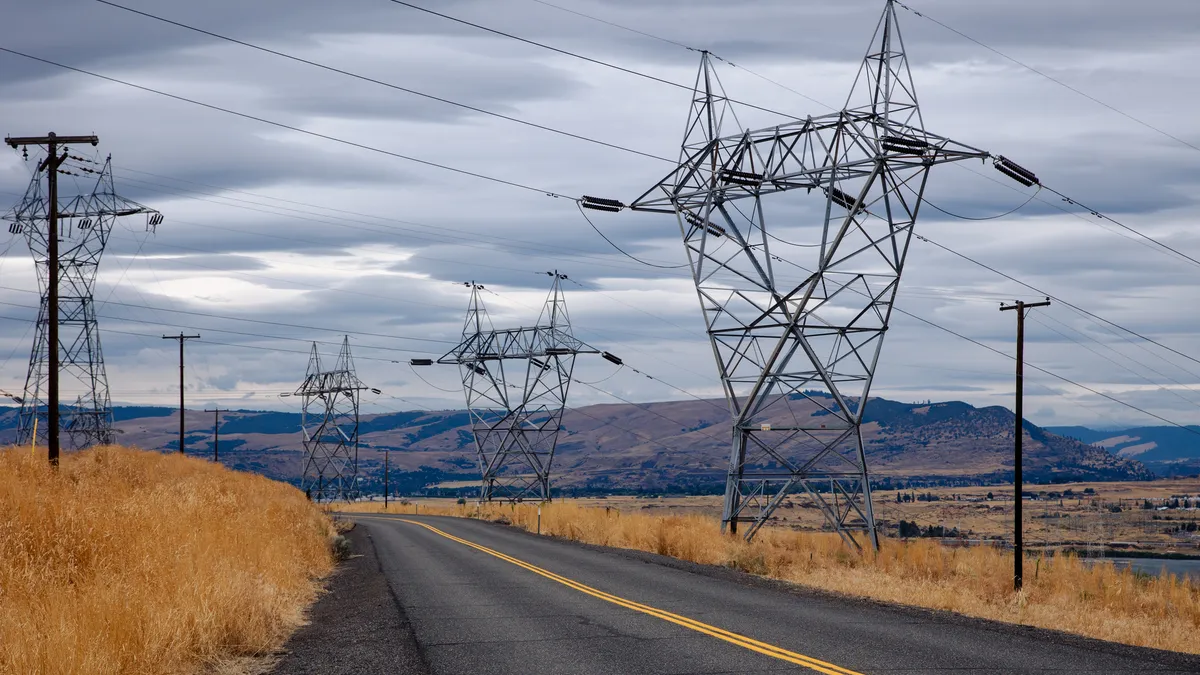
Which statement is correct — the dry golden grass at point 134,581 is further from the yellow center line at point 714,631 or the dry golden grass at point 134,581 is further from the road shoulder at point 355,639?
the yellow center line at point 714,631

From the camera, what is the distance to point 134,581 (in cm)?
1479

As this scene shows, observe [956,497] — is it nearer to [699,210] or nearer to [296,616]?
[699,210]

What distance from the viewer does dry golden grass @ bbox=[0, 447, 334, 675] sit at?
11.6 metres

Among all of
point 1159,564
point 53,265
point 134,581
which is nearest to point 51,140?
point 53,265

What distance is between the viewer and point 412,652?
14.2m

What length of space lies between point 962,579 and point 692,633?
14240 millimetres

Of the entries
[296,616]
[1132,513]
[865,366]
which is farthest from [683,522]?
[1132,513]

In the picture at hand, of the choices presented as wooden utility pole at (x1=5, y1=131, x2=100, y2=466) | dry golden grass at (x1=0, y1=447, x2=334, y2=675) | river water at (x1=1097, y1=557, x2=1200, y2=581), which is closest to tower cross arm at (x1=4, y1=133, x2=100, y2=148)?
wooden utility pole at (x1=5, y1=131, x2=100, y2=466)

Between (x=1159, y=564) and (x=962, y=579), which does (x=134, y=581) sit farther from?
(x=1159, y=564)

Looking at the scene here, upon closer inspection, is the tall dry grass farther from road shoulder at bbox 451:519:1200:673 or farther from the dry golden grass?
the dry golden grass

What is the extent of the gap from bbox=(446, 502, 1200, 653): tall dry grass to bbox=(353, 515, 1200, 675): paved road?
2.34 metres

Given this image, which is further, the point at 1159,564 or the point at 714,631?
Answer: the point at 1159,564

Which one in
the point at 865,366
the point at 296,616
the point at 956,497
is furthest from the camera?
the point at 956,497

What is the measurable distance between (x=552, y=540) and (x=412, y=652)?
27994 mm
